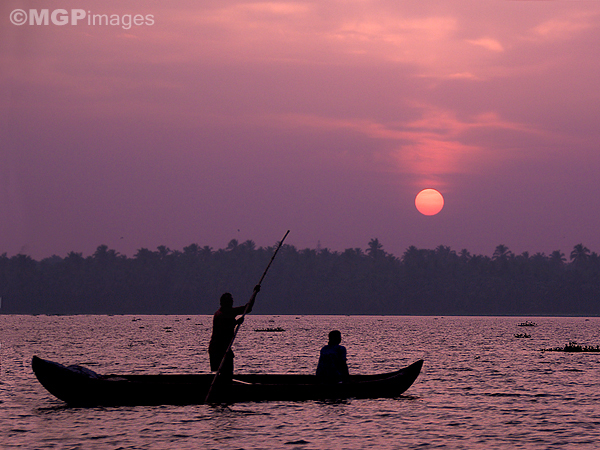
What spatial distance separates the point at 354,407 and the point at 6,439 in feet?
38.1

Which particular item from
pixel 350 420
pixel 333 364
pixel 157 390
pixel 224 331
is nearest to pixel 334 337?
pixel 333 364

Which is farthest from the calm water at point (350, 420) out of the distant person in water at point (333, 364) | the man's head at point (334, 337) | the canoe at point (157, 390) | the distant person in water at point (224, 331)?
the man's head at point (334, 337)

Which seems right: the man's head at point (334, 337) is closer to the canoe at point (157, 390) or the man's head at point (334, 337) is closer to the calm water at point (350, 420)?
the canoe at point (157, 390)

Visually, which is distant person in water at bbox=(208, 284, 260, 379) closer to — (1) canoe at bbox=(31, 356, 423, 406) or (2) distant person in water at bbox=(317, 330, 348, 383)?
(1) canoe at bbox=(31, 356, 423, 406)

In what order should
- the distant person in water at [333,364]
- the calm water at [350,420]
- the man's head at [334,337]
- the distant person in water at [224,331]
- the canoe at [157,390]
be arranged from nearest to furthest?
1. the calm water at [350,420]
2. the distant person in water at [224,331]
3. the man's head at [334,337]
4. the canoe at [157,390]
5. the distant person in water at [333,364]

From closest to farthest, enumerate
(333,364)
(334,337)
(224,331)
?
(224,331) < (334,337) < (333,364)

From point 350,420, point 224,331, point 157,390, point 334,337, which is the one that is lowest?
point 350,420

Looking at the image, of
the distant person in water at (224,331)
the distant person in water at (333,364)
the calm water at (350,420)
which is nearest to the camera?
the calm water at (350,420)

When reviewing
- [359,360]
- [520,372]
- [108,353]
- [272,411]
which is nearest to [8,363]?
[108,353]

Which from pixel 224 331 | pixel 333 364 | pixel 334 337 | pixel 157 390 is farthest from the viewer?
pixel 333 364

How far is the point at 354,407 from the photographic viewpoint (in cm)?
2669

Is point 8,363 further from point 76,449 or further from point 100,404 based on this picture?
point 76,449

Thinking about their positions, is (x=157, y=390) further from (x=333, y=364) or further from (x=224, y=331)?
(x=333, y=364)

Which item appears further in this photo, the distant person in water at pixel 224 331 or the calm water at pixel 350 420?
the distant person in water at pixel 224 331
